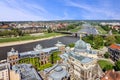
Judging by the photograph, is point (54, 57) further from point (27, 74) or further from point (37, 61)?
point (27, 74)

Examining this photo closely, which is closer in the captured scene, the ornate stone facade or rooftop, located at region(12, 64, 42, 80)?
rooftop, located at region(12, 64, 42, 80)

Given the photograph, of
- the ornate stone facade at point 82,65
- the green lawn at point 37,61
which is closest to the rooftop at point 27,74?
the ornate stone facade at point 82,65

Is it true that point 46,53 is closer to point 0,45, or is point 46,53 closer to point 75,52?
point 75,52

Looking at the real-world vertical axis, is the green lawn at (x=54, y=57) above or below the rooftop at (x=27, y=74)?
below

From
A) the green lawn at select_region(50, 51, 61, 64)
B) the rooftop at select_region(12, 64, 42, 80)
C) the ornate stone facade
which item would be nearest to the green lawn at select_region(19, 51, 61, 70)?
the green lawn at select_region(50, 51, 61, 64)

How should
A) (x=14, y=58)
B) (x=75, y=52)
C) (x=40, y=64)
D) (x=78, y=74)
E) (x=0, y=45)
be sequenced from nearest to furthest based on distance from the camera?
(x=78, y=74), (x=75, y=52), (x=14, y=58), (x=40, y=64), (x=0, y=45)

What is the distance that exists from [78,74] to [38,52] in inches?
618

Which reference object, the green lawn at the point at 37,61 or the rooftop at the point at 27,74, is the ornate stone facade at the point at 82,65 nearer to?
the rooftop at the point at 27,74

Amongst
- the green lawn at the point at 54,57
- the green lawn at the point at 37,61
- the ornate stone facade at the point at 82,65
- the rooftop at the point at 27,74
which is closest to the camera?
the rooftop at the point at 27,74

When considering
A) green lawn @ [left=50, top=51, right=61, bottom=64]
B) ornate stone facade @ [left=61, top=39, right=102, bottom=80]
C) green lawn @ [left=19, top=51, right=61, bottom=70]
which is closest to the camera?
ornate stone facade @ [left=61, top=39, right=102, bottom=80]

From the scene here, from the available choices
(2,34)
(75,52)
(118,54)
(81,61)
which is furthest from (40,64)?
(2,34)

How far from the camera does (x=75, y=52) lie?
31.7 meters

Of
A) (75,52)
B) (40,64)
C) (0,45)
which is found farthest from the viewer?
(0,45)

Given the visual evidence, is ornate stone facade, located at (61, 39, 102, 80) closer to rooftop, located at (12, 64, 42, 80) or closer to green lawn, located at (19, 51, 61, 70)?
rooftop, located at (12, 64, 42, 80)
